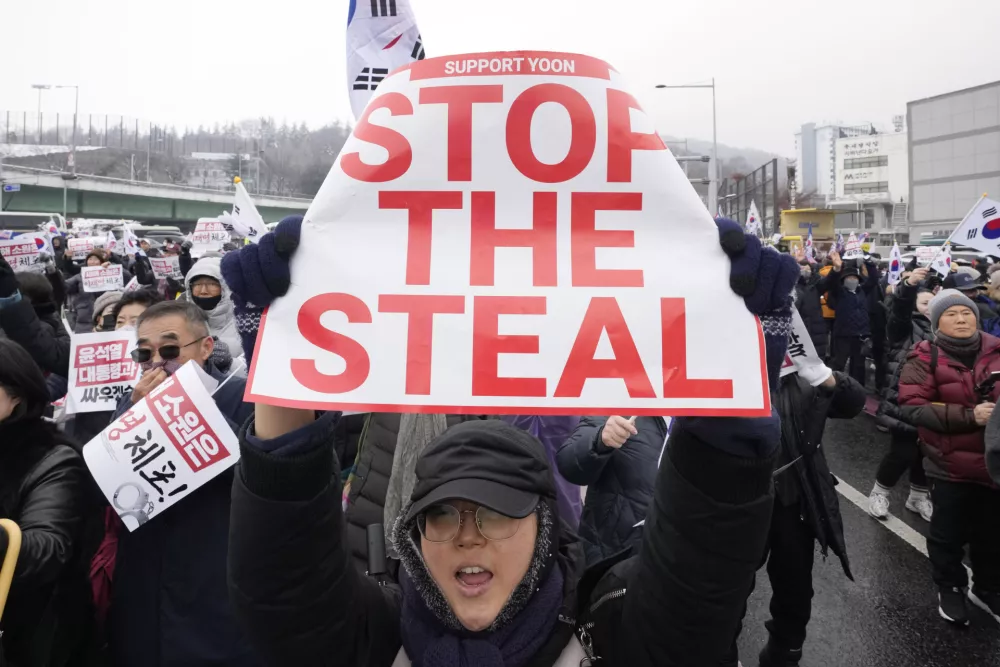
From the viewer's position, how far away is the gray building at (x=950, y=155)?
33.2 meters

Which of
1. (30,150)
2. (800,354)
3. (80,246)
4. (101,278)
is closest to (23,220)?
(80,246)

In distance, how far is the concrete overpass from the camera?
4141 cm

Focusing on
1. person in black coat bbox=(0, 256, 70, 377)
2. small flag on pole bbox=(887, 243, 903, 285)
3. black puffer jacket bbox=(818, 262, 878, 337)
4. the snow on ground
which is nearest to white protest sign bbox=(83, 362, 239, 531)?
person in black coat bbox=(0, 256, 70, 377)

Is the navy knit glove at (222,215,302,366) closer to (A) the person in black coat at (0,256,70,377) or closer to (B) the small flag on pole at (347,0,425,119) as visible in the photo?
(B) the small flag on pole at (347,0,425,119)

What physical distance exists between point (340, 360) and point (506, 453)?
0.40 m

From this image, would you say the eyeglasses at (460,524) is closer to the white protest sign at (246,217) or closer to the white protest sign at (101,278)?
the white protest sign at (246,217)

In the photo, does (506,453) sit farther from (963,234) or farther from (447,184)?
(963,234)

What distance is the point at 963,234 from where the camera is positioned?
6.86m

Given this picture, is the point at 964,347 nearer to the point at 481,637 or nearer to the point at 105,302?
the point at 481,637

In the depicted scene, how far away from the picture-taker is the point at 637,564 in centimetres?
144

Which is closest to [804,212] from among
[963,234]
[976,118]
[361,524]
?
[976,118]

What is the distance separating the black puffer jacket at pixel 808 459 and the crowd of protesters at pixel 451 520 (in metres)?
0.01

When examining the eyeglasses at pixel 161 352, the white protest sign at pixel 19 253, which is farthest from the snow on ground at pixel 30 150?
the eyeglasses at pixel 161 352

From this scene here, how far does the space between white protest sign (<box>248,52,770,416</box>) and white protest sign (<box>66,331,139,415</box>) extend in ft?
8.26
